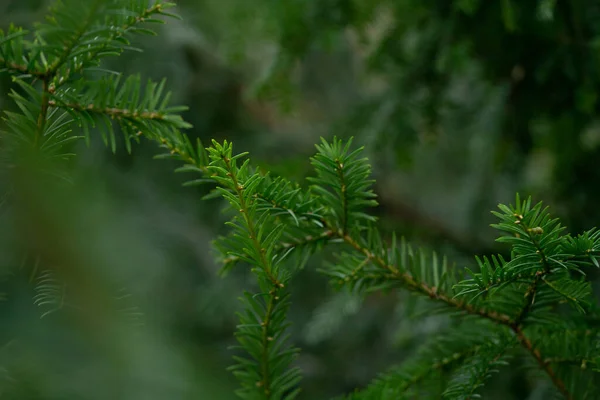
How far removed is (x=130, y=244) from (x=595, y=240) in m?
0.57

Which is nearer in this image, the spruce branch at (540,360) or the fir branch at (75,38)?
the fir branch at (75,38)

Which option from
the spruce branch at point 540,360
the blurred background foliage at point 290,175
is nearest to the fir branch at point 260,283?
the blurred background foliage at point 290,175

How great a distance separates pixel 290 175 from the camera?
0.76 metres

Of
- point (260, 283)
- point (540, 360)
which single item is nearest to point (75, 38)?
point (260, 283)

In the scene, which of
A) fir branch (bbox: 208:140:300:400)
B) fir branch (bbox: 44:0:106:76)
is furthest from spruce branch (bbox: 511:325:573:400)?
fir branch (bbox: 44:0:106:76)

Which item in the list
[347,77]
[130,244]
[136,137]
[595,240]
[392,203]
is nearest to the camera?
[595,240]

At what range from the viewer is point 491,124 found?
840mm

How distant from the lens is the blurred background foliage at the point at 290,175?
0.49 meters

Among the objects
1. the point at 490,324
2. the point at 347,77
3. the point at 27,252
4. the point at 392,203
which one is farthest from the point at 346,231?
the point at 347,77

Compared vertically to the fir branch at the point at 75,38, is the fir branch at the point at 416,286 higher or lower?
lower

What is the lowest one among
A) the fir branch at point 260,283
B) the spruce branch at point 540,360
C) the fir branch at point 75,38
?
the spruce branch at point 540,360

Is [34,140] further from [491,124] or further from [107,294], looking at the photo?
[491,124]

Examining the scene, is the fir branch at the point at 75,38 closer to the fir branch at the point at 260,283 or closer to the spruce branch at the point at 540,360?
the fir branch at the point at 260,283

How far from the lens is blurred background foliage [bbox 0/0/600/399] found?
1.61 ft
